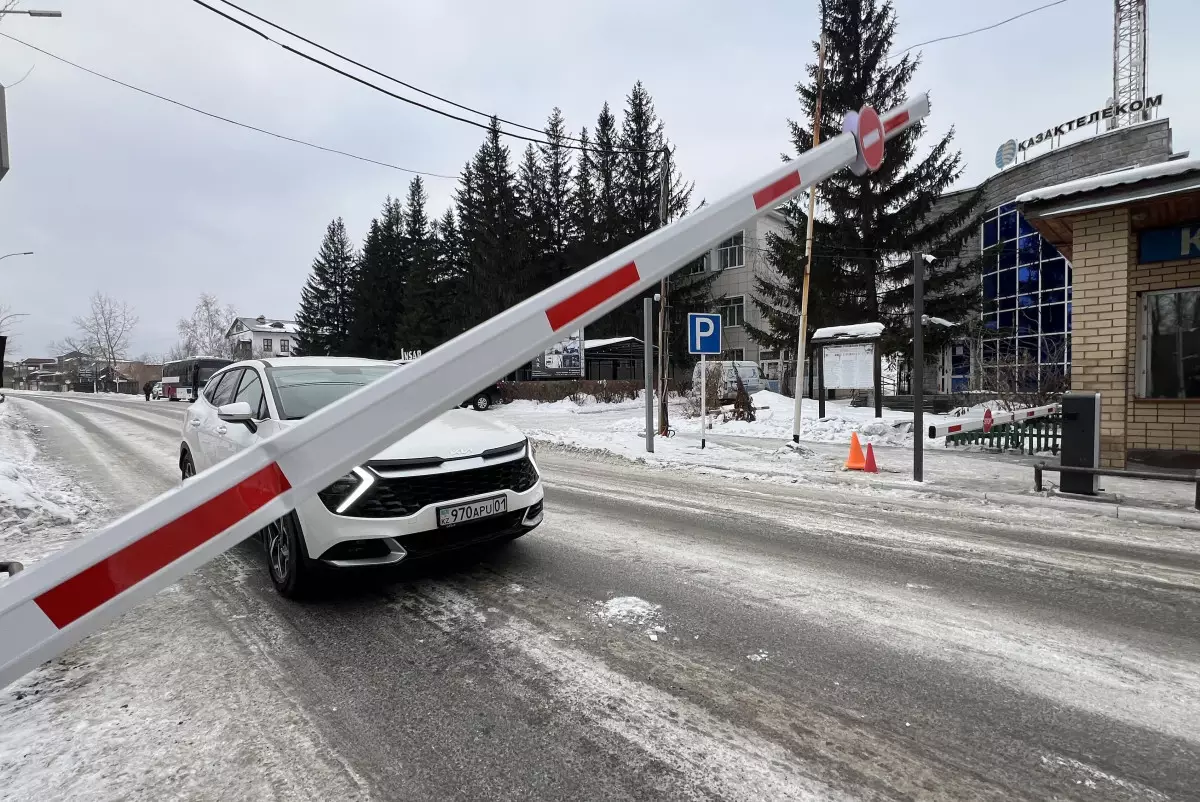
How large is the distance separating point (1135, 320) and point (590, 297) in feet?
33.2

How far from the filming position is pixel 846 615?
380cm

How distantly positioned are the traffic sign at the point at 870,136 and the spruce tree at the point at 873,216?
21011 mm

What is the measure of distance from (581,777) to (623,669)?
2.72 ft

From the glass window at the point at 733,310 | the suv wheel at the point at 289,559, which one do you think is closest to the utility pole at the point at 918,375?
the suv wheel at the point at 289,559

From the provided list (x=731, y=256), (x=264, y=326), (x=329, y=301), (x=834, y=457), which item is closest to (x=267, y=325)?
(x=264, y=326)

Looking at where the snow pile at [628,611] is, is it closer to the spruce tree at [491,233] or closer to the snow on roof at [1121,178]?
the snow on roof at [1121,178]

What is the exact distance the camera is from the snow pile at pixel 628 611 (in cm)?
371

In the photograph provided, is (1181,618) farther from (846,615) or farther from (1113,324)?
(1113,324)

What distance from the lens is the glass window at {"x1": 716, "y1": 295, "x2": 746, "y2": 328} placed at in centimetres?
4269

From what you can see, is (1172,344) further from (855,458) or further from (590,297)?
(590,297)

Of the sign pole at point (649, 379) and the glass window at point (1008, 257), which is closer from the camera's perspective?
the sign pole at point (649, 379)

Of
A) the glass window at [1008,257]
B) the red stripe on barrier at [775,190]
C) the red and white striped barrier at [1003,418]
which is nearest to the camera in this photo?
the red stripe on barrier at [775,190]

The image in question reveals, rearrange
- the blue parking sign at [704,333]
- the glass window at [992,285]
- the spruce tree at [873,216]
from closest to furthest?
the blue parking sign at [704,333] < the spruce tree at [873,216] < the glass window at [992,285]

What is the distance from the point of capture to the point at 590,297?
7.79 feet
